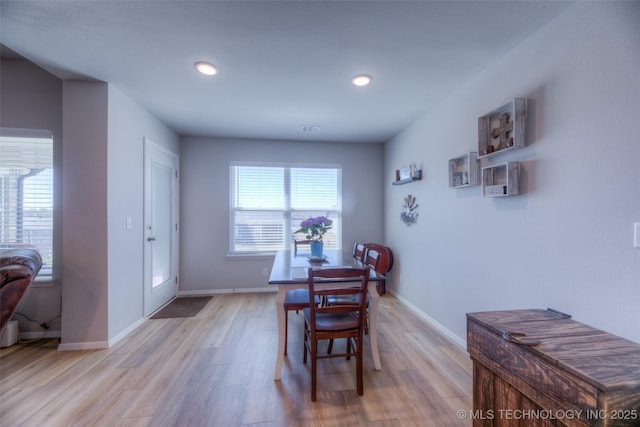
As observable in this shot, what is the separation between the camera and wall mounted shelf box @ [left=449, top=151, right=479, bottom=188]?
7.16ft

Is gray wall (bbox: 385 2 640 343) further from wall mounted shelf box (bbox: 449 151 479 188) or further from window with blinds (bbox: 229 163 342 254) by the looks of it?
window with blinds (bbox: 229 163 342 254)

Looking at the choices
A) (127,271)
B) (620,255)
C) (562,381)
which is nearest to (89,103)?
(127,271)

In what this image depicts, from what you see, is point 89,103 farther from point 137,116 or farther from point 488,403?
point 488,403

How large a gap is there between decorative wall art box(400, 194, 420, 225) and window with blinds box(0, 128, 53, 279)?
4.02 meters

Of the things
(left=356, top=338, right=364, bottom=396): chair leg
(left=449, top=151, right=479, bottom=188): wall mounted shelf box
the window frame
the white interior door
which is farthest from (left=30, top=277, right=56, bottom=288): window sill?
(left=449, top=151, right=479, bottom=188): wall mounted shelf box

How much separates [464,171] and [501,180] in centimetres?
46

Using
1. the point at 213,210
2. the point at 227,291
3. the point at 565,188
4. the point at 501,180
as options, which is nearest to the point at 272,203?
the point at 213,210

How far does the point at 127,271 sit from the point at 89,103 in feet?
5.51

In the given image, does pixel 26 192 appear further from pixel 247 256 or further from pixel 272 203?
pixel 272 203

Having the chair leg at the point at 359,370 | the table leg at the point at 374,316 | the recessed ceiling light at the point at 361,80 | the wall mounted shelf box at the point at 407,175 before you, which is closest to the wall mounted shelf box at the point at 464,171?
the wall mounted shelf box at the point at 407,175

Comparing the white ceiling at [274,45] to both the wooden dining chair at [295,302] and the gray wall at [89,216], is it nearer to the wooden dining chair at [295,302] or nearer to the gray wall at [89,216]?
the gray wall at [89,216]

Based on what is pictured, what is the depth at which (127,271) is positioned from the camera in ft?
8.78

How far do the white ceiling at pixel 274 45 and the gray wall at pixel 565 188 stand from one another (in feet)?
0.81

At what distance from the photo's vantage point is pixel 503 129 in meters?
1.86
